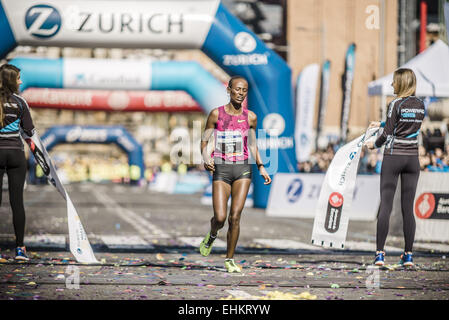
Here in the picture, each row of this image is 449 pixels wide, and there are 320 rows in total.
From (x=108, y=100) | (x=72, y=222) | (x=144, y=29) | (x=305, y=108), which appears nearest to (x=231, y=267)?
(x=72, y=222)

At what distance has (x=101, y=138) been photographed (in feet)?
183

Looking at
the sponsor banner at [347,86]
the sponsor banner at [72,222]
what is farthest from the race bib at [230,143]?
the sponsor banner at [347,86]

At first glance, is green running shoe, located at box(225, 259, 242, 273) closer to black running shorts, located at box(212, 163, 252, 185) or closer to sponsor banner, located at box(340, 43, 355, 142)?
black running shorts, located at box(212, 163, 252, 185)

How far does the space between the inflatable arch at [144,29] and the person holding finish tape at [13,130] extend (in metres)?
8.50

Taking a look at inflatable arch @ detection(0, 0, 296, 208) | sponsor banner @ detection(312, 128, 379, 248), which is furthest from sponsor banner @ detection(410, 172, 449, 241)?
inflatable arch @ detection(0, 0, 296, 208)

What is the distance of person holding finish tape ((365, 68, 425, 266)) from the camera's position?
8.25 m

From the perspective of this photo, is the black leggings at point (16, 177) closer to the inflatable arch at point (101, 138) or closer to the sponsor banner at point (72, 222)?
the sponsor banner at point (72, 222)

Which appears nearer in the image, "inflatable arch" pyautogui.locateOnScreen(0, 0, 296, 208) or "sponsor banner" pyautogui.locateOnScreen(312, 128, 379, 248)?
"sponsor banner" pyautogui.locateOnScreen(312, 128, 379, 248)

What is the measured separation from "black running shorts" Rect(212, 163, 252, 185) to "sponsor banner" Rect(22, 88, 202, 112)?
24.8 m

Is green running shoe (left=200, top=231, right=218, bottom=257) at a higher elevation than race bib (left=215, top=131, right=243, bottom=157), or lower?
lower

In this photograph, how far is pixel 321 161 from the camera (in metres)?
23.2

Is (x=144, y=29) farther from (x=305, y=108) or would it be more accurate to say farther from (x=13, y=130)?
(x=305, y=108)
